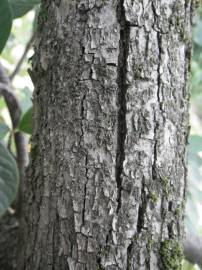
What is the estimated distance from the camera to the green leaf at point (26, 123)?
0.96m

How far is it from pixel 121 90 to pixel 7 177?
0.32 meters

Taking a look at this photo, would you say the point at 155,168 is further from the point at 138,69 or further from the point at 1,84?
the point at 1,84

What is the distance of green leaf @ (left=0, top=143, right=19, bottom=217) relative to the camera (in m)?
0.85

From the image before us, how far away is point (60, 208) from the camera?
673 mm

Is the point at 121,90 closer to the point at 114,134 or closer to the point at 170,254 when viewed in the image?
the point at 114,134

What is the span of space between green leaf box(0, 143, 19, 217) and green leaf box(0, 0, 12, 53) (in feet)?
0.64

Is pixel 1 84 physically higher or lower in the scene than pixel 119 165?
higher

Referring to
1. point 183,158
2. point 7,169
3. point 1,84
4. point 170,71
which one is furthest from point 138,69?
point 1,84

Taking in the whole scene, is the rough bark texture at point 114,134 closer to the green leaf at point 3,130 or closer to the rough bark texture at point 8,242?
the rough bark texture at point 8,242

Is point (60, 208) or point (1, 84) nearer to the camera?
point (60, 208)

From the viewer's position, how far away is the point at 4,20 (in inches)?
32.6

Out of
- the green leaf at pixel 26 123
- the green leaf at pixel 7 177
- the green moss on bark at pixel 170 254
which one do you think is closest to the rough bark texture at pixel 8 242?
the green leaf at pixel 7 177

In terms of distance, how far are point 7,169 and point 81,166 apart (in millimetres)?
252

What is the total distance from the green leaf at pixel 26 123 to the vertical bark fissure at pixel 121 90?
0.34m
